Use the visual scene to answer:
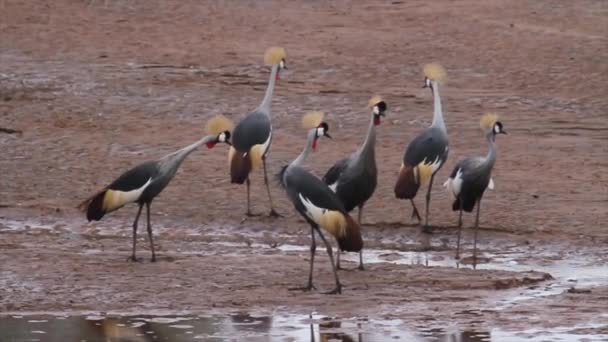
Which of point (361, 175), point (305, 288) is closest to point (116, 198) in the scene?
point (305, 288)

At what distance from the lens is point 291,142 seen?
15711mm

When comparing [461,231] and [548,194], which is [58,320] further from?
[548,194]

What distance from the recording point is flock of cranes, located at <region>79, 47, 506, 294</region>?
1097cm

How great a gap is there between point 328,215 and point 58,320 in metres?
1.90

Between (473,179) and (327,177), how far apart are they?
45.7 inches

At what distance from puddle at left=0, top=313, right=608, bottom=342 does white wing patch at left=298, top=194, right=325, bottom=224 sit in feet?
2.81

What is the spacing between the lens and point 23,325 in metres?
10.1

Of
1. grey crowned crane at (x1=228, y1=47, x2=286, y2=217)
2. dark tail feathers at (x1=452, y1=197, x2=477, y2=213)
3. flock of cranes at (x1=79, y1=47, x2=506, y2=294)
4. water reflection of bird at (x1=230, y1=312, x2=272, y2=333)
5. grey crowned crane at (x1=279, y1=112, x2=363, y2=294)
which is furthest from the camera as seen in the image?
grey crowned crane at (x1=228, y1=47, x2=286, y2=217)

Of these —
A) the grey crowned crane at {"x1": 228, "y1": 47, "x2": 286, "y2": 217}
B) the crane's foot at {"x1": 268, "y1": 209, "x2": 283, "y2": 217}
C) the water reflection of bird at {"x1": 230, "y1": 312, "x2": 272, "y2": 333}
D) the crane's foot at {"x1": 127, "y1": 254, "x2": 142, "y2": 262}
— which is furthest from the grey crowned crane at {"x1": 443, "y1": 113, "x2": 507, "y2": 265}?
the water reflection of bird at {"x1": 230, "y1": 312, "x2": 272, "y2": 333}

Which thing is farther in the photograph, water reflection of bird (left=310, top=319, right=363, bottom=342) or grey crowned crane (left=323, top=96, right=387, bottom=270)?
grey crowned crane (left=323, top=96, right=387, bottom=270)

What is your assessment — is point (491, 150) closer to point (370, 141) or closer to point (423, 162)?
point (423, 162)

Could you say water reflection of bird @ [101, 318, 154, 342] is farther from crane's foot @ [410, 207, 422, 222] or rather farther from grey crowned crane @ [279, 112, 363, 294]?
crane's foot @ [410, 207, 422, 222]

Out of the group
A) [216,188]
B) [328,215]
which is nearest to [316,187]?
[328,215]

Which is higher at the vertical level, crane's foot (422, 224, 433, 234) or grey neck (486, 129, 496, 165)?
grey neck (486, 129, 496, 165)
